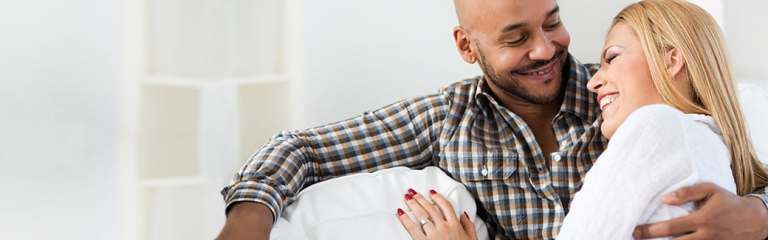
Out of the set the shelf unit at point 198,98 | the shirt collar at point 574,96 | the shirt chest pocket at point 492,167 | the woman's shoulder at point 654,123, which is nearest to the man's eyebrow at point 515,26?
the shirt collar at point 574,96

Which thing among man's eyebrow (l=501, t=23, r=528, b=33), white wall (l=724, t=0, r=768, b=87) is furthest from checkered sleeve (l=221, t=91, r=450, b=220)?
white wall (l=724, t=0, r=768, b=87)

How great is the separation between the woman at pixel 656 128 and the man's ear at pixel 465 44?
39 centimetres

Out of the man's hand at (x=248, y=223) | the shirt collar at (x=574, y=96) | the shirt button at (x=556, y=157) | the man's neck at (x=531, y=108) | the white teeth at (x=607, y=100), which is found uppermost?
the white teeth at (x=607, y=100)

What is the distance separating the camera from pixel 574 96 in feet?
5.24

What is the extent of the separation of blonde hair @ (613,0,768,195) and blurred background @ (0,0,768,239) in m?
0.72

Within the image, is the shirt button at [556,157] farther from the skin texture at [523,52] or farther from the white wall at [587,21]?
the white wall at [587,21]

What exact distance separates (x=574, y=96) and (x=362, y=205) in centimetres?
52

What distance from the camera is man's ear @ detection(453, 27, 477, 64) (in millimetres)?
1708

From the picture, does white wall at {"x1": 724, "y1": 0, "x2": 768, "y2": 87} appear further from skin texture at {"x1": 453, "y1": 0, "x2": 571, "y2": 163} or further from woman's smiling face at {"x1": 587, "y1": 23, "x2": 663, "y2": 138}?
woman's smiling face at {"x1": 587, "y1": 23, "x2": 663, "y2": 138}

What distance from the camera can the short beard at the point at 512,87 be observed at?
1.60 m

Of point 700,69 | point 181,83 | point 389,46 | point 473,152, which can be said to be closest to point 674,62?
point 700,69

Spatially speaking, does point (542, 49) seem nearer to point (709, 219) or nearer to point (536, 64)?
point (536, 64)

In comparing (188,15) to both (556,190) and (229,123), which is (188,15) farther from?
(556,190)

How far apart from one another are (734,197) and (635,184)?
0.66ft
